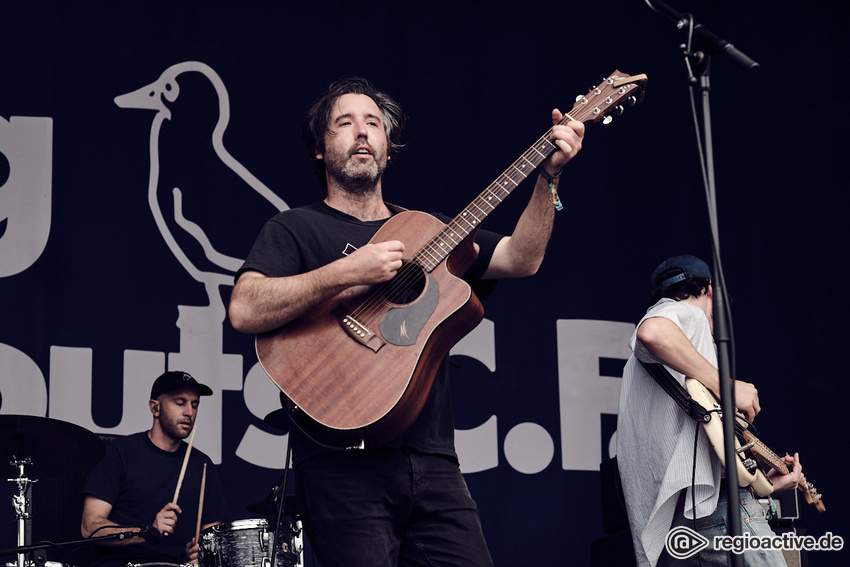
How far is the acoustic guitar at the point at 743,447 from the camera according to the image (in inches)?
133

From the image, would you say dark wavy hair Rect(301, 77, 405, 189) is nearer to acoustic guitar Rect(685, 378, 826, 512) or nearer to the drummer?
acoustic guitar Rect(685, 378, 826, 512)

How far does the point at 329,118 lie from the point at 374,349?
2.66 feet

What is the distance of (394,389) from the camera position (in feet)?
8.18

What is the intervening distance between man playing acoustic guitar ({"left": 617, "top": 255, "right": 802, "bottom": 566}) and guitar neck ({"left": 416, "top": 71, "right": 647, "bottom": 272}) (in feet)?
3.27

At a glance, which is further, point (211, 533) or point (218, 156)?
point (218, 156)

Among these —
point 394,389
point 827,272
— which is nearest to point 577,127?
point 394,389

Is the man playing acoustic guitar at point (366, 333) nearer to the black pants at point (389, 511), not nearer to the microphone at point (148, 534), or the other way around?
the black pants at point (389, 511)

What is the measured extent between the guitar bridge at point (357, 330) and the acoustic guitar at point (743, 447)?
1.31 m

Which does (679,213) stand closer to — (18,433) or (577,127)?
(577,127)

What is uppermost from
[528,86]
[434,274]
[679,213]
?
[528,86]

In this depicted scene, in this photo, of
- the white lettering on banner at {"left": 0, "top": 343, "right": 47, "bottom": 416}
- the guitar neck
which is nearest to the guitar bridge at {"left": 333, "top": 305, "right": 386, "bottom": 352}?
the guitar neck

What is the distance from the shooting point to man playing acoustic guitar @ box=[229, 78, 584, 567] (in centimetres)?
244

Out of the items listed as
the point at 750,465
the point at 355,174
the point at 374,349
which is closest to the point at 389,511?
the point at 374,349

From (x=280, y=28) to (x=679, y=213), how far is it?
2.55 metres
